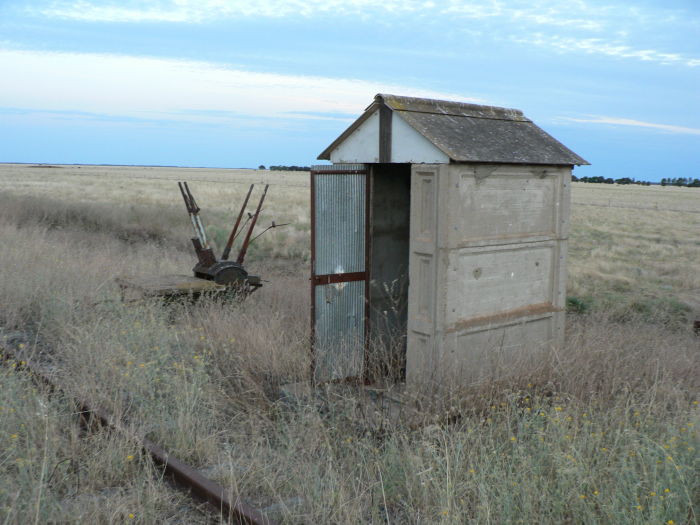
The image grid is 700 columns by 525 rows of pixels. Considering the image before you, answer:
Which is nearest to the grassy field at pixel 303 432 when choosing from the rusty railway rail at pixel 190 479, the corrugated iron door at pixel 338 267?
the rusty railway rail at pixel 190 479

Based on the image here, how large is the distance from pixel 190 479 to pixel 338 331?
261 centimetres

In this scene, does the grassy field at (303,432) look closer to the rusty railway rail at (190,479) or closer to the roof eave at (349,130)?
the rusty railway rail at (190,479)

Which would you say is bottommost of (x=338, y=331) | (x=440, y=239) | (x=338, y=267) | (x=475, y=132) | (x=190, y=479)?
(x=190, y=479)

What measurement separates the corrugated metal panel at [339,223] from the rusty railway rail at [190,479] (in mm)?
2319

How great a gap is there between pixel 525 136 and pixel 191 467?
455 cm

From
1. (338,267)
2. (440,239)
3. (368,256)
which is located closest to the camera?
(440,239)

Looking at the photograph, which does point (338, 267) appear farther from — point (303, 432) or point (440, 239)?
point (303, 432)

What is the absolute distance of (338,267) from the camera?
21.1 ft

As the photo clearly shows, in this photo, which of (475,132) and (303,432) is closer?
(303,432)

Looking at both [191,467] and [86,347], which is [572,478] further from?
[86,347]

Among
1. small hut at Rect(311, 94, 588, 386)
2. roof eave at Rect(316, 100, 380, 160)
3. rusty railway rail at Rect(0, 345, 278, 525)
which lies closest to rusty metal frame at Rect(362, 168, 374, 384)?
small hut at Rect(311, 94, 588, 386)

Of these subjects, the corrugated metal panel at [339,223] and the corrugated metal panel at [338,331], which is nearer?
the corrugated metal panel at [339,223]

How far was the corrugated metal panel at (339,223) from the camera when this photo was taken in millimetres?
6266

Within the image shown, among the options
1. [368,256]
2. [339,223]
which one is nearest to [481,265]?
[368,256]
